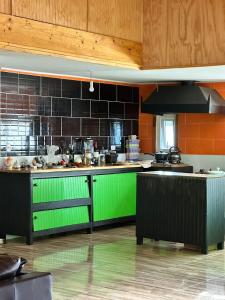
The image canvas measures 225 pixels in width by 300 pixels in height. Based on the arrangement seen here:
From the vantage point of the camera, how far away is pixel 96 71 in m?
8.35

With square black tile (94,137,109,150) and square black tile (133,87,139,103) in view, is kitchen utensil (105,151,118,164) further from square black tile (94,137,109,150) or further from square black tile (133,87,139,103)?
square black tile (133,87,139,103)

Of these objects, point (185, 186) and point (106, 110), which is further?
point (106, 110)

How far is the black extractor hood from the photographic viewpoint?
29.9 feet

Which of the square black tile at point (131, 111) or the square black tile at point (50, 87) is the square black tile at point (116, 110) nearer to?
the square black tile at point (131, 111)

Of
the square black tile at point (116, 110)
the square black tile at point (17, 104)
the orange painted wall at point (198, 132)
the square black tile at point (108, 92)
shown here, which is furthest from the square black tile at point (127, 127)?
the square black tile at point (17, 104)

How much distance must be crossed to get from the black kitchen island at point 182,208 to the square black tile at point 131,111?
264 centimetres

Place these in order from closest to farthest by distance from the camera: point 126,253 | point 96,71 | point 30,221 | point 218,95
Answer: point 126,253, point 30,221, point 96,71, point 218,95

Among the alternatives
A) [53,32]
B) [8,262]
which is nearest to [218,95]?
[53,32]

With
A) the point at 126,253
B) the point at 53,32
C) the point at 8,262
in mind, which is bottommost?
the point at 126,253

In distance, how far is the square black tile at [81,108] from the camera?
9.29 metres

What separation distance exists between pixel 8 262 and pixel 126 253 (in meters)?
3.90

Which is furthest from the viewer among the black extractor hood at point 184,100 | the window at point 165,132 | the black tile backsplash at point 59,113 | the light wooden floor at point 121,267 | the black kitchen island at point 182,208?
the window at point 165,132

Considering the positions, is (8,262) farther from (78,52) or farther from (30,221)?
(30,221)

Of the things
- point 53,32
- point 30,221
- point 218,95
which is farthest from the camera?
point 218,95
